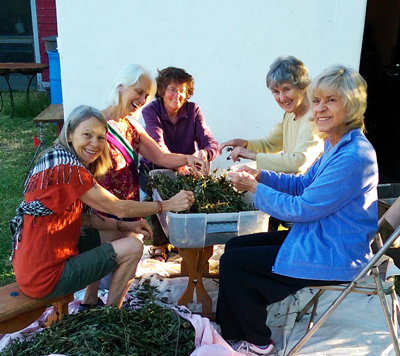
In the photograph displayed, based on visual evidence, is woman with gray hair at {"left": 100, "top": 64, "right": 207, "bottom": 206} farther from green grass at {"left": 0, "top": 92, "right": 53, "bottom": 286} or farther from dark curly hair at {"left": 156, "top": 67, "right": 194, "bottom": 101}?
green grass at {"left": 0, "top": 92, "right": 53, "bottom": 286}

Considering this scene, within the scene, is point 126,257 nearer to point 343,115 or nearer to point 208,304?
point 208,304

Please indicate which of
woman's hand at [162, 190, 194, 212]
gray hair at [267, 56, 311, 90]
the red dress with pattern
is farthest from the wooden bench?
gray hair at [267, 56, 311, 90]

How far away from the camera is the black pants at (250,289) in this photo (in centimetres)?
238

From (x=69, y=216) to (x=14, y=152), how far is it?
17.5 feet

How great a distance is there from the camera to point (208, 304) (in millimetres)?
3041

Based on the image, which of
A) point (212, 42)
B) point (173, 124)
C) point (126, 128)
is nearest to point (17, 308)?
point (126, 128)

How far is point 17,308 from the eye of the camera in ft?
7.61

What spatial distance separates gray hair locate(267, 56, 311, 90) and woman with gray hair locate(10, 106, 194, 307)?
3.48 feet

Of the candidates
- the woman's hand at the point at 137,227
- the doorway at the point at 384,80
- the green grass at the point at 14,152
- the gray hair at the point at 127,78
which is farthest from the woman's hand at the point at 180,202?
the doorway at the point at 384,80

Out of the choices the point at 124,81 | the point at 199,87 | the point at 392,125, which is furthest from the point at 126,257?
the point at 392,125

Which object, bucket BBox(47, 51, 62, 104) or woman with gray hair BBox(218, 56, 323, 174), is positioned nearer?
woman with gray hair BBox(218, 56, 323, 174)

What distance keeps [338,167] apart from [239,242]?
33.1 inches

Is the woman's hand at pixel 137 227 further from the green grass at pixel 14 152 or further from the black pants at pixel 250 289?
the green grass at pixel 14 152

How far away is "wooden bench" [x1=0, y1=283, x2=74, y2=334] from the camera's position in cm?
231
